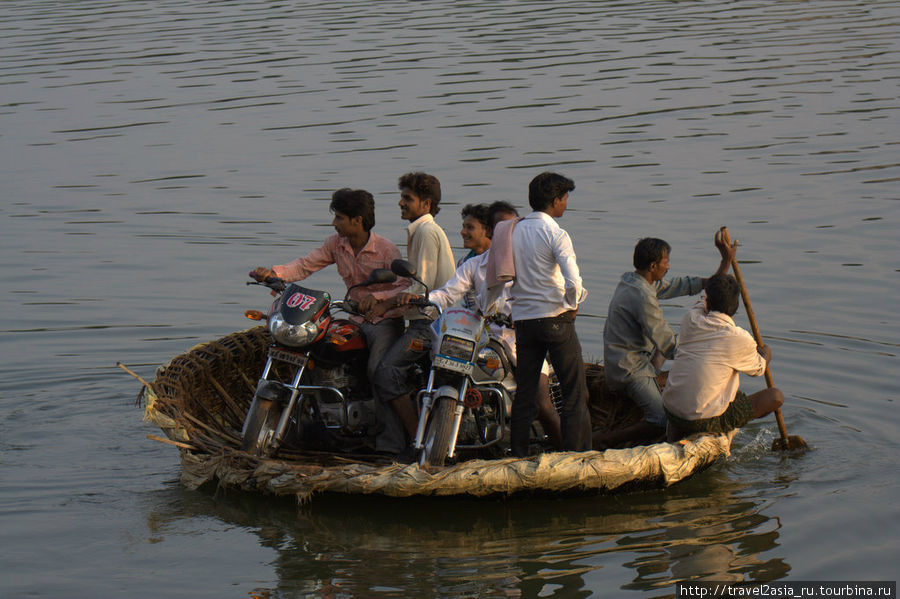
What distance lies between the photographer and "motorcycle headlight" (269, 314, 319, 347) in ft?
23.7

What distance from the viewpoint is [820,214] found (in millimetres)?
13930

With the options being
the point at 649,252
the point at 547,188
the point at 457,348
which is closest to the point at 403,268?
the point at 457,348

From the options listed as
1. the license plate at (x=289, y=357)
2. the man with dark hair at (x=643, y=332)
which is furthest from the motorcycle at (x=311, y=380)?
the man with dark hair at (x=643, y=332)

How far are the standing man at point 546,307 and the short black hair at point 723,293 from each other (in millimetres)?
876

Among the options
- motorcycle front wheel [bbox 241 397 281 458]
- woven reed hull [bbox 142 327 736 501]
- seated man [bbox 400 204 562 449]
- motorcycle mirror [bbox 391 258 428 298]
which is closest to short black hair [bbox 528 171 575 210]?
seated man [bbox 400 204 562 449]

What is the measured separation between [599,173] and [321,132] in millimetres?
5000

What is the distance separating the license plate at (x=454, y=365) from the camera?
703cm

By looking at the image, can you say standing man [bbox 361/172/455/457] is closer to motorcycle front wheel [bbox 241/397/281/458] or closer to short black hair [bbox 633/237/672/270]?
motorcycle front wheel [bbox 241/397/281/458]

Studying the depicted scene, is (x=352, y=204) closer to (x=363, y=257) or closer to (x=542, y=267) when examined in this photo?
(x=363, y=257)

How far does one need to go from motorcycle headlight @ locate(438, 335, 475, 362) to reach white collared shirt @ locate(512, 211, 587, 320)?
36cm

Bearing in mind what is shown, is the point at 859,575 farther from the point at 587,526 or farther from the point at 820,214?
the point at 820,214

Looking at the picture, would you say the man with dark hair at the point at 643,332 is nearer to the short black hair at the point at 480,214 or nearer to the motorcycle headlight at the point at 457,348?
the short black hair at the point at 480,214

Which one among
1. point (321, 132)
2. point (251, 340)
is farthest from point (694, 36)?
point (251, 340)

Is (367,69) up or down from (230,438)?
up
